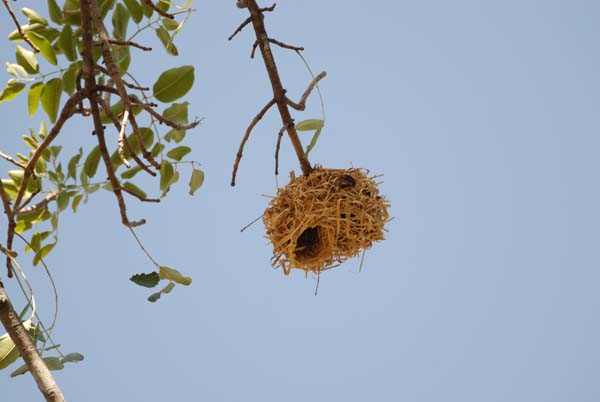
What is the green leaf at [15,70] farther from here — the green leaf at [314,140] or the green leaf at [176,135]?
the green leaf at [314,140]

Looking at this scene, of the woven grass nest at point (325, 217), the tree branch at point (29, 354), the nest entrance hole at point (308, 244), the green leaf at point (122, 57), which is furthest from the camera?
the nest entrance hole at point (308, 244)

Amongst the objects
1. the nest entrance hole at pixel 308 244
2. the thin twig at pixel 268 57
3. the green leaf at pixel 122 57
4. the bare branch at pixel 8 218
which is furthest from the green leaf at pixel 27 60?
the nest entrance hole at pixel 308 244

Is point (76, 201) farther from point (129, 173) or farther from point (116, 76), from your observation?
point (116, 76)

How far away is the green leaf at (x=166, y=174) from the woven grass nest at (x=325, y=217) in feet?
0.78

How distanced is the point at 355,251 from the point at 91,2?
67cm

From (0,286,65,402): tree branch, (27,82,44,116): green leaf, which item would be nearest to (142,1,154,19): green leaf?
(27,82,44,116): green leaf

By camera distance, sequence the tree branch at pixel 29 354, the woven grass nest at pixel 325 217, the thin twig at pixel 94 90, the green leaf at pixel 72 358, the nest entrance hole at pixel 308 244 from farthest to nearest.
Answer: the nest entrance hole at pixel 308 244, the woven grass nest at pixel 325 217, the green leaf at pixel 72 358, the thin twig at pixel 94 90, the tree branch at pixel 29 354

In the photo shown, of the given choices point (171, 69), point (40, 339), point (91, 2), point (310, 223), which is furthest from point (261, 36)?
point (40, 339)

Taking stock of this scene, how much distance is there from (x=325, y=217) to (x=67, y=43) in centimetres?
53

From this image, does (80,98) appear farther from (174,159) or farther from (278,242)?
(278,242)

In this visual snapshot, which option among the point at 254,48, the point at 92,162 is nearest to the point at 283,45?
the point at 254,48

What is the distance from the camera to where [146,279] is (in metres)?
1.24

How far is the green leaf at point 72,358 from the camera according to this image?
1.17 meters

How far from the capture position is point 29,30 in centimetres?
120
